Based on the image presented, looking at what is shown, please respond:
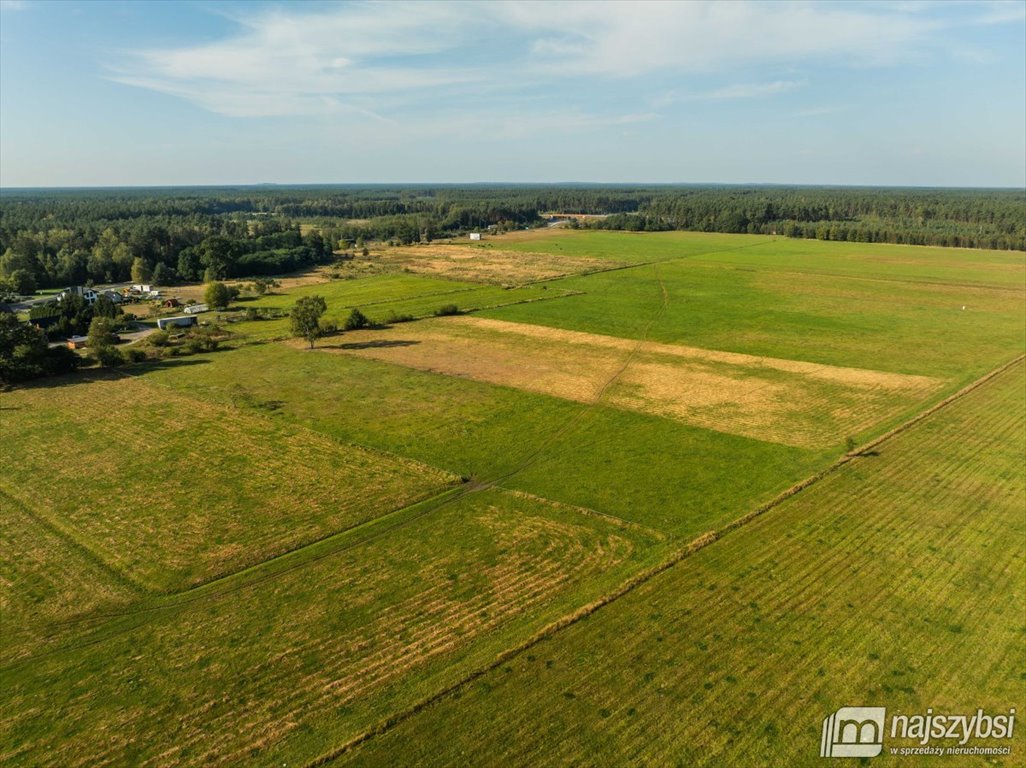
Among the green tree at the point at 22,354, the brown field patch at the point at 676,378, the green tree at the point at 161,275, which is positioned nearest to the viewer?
the brown field patch at the point at 676,378

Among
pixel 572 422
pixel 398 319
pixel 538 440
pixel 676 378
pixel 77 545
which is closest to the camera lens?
pixel 77 545

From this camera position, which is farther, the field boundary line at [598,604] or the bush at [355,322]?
the bush at [355,322]

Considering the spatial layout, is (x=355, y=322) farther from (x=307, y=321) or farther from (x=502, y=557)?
(x=502, y=557)

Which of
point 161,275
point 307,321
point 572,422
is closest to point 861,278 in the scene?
point 572,422

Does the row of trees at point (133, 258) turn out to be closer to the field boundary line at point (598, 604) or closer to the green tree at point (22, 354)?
the green tree at point (22, 354)

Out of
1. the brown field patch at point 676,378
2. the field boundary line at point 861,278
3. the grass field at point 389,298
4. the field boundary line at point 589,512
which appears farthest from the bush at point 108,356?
the field boundary line at point 861,278

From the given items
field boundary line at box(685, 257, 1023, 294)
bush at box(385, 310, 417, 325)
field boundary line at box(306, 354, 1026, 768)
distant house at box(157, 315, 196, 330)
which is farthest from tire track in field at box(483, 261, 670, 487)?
field boundary line at box(685, 257, 1023, 294)

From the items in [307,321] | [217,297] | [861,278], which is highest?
[861,278]

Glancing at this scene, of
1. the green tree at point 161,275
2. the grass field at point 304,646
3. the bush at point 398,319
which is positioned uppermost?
the green tree at point 161,275
